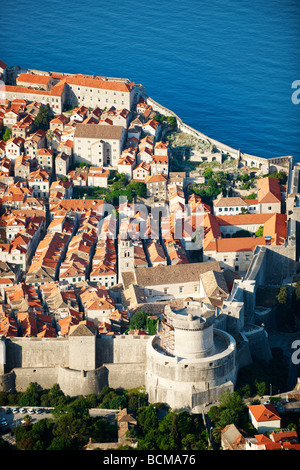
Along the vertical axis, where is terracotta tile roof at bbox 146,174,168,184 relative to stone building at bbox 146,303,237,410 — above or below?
above

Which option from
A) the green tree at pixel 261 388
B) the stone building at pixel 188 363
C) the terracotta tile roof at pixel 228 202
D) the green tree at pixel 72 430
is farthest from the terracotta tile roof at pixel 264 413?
the terracotta tile roof at pixel 228 202

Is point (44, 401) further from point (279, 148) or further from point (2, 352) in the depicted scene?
point (279, 148)

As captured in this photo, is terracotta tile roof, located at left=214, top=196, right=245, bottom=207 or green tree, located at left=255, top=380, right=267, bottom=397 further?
terracotta tile roof, located at left=214, top=196, right=245, bottom=207

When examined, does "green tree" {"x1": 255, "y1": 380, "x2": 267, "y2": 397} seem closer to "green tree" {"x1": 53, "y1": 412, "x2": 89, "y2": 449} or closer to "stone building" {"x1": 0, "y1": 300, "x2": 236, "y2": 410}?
"stone building" {"x1": 0, "y1": 300, "x2": 236, "y2": 410}

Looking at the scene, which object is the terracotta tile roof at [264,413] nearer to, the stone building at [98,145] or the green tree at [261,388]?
the green tree at [261,388]

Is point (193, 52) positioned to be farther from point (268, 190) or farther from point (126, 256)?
point (126, 256)

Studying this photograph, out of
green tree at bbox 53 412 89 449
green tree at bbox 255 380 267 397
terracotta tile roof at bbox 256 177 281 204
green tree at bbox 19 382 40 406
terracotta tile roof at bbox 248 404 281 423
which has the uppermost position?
terracotta tile roof at bbox 256 177 281 204

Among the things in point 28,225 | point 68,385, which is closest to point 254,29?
point 28,225

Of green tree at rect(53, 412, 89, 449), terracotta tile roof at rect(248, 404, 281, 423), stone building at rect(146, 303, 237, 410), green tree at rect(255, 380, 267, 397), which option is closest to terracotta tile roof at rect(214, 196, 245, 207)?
stone building at rect(146, 303, 237, 410)

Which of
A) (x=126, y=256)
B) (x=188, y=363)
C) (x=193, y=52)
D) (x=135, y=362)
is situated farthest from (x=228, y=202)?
(x=193, y=52)
